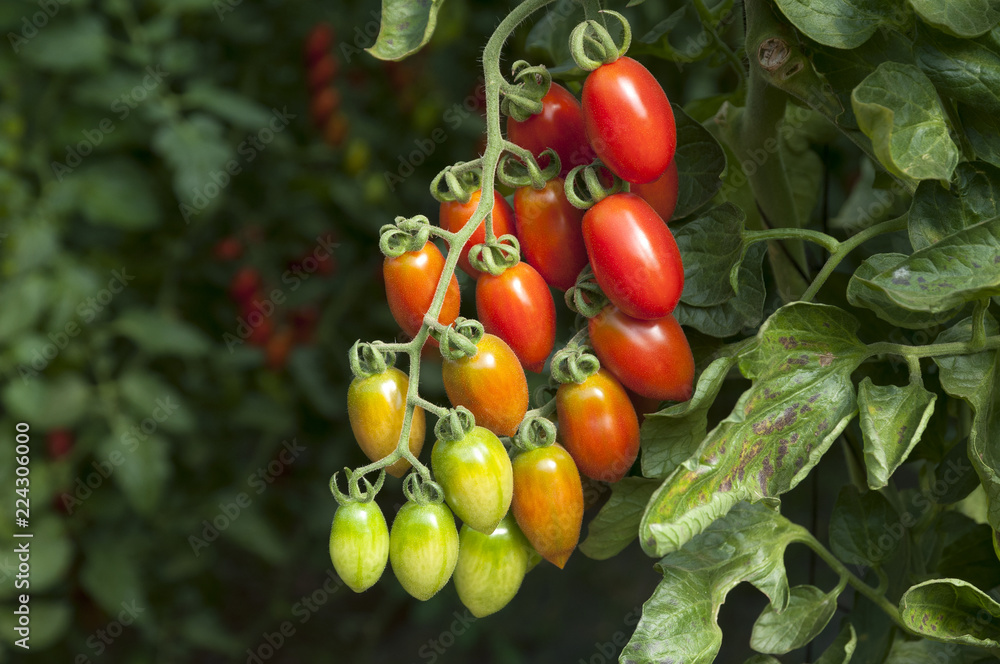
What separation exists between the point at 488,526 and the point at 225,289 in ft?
3.97

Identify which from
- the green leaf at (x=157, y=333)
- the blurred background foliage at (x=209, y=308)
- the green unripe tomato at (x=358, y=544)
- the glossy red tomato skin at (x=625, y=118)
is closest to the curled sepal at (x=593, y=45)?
the glossy red tomato skin at (x=625, y=118)

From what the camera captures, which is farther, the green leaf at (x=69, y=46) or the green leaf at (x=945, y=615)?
the green leaf at (x=69, y=46)

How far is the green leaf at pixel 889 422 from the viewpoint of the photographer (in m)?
0.36

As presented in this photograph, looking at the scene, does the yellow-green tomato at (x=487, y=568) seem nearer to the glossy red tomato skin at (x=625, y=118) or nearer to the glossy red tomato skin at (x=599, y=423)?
the glossy red tomato skin at (x=599, y=423)

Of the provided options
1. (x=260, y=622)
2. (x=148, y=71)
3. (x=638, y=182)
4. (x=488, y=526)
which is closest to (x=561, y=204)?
(x=638, y=182)

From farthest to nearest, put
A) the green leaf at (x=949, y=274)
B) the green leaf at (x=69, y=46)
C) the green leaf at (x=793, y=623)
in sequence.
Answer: the green leaf at (x=69, y=46), the green leaf at (x=793, y=623), the green leaf at (x=949, y=274)

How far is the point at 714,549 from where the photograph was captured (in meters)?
0.44

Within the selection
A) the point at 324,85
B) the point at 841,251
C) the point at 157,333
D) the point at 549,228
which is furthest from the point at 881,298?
the point at 324,85

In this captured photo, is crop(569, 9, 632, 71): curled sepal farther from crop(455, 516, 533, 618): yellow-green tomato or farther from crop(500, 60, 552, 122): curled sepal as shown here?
crop(455, 516, 533, 618): yellow-green tomato

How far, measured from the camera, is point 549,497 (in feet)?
1.34

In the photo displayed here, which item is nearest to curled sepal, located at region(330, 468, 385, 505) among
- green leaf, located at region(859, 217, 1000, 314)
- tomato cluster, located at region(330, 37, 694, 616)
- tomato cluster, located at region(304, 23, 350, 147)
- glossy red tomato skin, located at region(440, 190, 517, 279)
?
tomato cluster, located at region(330, 37, 694, 616)

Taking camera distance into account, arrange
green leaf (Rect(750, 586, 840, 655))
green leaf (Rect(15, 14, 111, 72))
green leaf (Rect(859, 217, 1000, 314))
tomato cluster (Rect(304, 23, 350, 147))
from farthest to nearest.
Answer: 1. tomato cluster (Rect(304, 23, 350, 147))
2. green leaf (Rect(15, 14, 111, 72))
3. green leaf (Rect(750, 586, 840, 655))
4. green leaf (Rect(859, 217, 1000, 314))

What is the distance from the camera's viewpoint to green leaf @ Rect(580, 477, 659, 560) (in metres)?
0.45

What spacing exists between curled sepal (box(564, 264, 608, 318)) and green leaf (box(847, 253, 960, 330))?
0.36 ft
